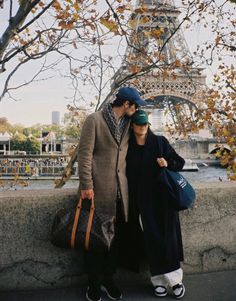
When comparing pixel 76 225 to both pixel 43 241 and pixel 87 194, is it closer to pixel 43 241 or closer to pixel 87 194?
pixel 87 194

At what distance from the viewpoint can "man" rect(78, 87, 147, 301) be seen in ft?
9.91

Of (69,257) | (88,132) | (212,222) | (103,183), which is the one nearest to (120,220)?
(103,183)

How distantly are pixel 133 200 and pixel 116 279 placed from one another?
0.85 metres

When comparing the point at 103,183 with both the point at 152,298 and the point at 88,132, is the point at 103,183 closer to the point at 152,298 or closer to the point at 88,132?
the point at 88,132

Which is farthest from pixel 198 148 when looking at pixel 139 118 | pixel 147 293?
pixel 139 118

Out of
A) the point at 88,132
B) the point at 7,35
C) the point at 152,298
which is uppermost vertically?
the point at 7,35

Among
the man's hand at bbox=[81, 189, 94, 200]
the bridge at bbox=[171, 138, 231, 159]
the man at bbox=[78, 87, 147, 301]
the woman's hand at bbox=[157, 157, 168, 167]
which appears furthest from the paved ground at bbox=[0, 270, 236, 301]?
the bridge at bbox=[171, 138, 231, 159]

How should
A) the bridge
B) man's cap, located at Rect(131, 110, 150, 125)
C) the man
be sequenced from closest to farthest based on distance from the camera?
1. the man
2. man's cap, located at Rect(131, 110, 150, 125)
3. the bridge

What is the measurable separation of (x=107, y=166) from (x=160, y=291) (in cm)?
120

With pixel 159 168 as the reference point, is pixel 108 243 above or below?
below

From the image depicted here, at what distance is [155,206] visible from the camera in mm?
3172

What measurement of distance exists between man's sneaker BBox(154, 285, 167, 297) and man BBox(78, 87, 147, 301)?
328 millimetres

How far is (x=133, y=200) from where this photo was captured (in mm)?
3211

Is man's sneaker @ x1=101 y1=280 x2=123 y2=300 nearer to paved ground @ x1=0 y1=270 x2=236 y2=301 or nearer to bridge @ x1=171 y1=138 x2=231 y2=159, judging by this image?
paved ground @ x1=0 y1=270 x2=236 y2=301
